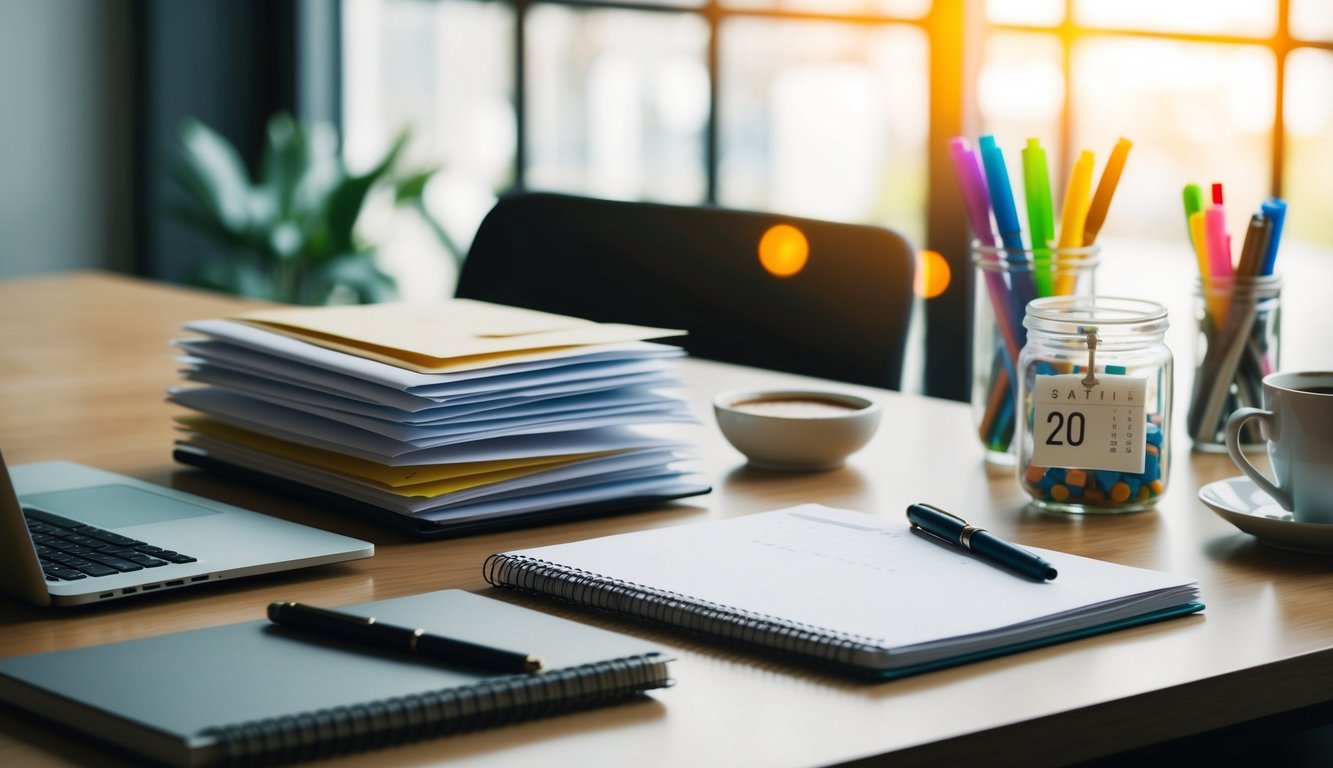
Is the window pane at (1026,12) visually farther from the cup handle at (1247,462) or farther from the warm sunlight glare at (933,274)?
the cup handle at (1247,462)

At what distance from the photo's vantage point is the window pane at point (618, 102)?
11.2ft

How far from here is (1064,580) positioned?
78cm

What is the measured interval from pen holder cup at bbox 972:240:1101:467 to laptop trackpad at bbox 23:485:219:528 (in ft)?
1.79

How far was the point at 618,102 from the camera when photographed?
3652mm

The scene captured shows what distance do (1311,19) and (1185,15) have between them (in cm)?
27

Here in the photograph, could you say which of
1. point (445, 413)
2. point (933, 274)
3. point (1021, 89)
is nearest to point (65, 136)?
point (933, 274)

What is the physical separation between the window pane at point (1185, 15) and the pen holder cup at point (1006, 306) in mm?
1462

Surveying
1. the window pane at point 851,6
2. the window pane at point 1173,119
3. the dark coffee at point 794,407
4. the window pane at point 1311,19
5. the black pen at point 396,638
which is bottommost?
the black pen at point 396,638

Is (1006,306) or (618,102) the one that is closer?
(1006,306)

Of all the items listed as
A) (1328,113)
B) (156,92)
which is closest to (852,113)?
(1328,113)

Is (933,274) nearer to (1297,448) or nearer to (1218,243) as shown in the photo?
(1218,243)

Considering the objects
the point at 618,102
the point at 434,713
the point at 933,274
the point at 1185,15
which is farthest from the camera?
the point at 618,102

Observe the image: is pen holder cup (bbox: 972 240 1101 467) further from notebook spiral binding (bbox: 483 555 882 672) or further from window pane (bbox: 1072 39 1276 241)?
window pane (bbox: 1072 39 1276 241)

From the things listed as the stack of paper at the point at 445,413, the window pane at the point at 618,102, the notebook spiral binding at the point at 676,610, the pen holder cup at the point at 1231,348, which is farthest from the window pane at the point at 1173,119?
the notebook spiral binding at the point at 676,610
